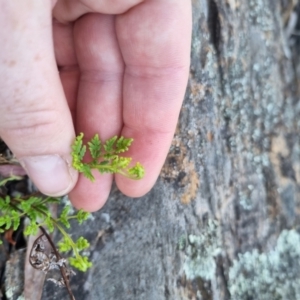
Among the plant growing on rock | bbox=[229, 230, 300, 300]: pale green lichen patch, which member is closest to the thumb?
the plant growing on rock

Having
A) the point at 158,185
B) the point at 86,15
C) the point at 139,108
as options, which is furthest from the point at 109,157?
the point at 86,15

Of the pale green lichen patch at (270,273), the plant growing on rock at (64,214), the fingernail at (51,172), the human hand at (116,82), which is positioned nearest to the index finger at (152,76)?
the human hand at (116,82)

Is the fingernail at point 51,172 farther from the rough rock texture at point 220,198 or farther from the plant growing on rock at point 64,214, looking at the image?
the rough rock texture at point 220,198

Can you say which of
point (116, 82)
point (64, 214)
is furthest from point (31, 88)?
point (116, 82)

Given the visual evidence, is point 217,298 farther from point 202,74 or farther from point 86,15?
point 86,15

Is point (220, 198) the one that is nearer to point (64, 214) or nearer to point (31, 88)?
point (64, 214)

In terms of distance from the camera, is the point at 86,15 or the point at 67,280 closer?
the point at 67,280
